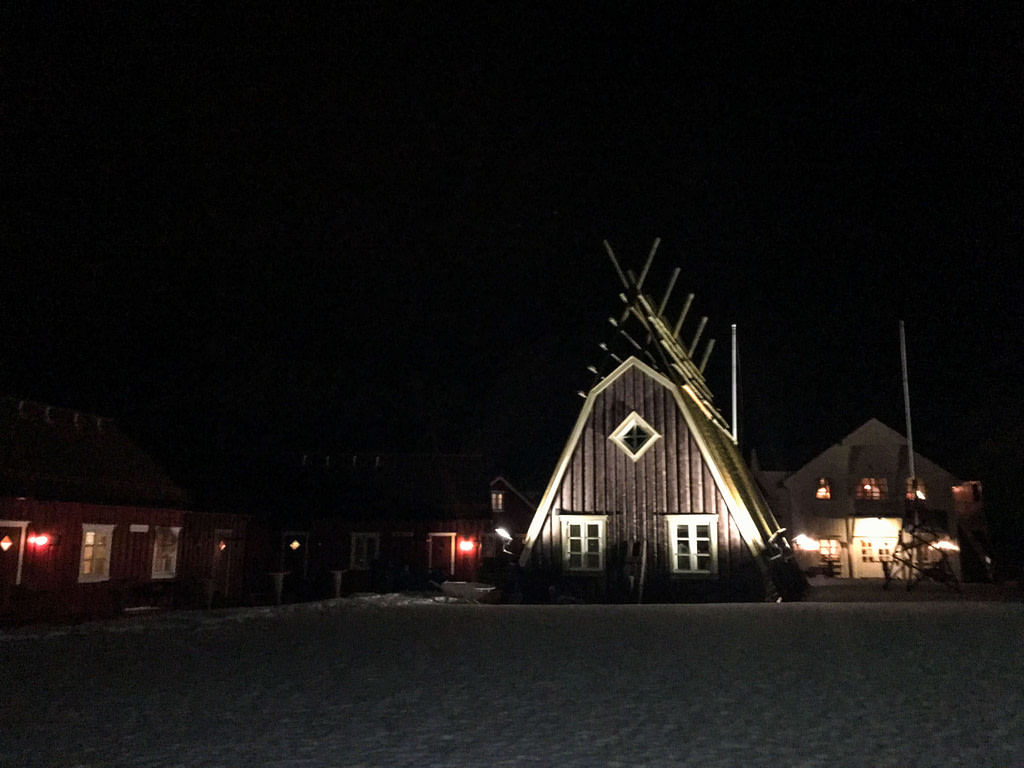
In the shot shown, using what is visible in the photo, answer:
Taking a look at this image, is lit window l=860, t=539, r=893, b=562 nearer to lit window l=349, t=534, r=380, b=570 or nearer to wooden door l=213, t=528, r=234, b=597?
lit window l=349, t=534, r=380, b=570

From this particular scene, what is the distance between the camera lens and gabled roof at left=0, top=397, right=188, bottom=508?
→ 2236cm

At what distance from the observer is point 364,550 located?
39.4 m

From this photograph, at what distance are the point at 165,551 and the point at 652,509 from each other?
15.4 meters

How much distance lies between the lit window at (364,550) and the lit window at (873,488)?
2305cm

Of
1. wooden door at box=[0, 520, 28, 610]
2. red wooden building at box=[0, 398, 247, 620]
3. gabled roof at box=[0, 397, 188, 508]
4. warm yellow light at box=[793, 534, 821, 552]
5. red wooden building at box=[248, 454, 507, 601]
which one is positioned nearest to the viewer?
wooden door at box=[0, 520, 28, 610]

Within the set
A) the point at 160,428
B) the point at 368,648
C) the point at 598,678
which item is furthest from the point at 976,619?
the point at 160,428

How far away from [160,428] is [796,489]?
31.5m

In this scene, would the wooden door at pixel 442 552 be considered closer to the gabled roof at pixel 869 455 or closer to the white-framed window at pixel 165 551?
the white-framed window at pixel 165 551

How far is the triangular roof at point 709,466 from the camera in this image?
2450cm

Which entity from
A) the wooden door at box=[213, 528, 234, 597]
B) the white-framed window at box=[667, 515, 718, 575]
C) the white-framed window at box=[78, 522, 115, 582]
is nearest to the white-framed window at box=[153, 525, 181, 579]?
the wooden door at box=[213, 528, 234, 597]

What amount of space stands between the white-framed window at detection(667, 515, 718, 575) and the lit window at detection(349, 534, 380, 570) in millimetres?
17599

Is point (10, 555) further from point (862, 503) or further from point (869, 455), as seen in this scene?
point (869, 455)

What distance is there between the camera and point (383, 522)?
130 feet

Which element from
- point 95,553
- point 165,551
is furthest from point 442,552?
point 95,553
